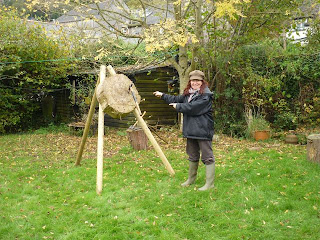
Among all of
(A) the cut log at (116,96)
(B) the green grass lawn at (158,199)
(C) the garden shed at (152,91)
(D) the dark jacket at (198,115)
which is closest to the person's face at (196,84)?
(D) the dark jacket at (198,115)

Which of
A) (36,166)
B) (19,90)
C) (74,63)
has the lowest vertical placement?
(36,166)

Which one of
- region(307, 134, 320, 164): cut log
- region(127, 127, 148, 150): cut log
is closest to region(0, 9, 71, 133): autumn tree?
region(127, 127, 148, 150): cut log

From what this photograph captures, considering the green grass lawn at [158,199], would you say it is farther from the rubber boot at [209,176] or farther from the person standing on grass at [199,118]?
the person standing on grass at [199,118]

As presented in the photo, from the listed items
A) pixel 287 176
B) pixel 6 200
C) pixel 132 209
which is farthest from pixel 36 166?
pixel 287 176

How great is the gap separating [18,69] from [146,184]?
9.79m

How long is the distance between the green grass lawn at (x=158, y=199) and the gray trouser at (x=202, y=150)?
19.5 inches

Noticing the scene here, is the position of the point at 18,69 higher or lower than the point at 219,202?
higher

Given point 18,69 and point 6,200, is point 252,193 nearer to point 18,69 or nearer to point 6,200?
point 6,200

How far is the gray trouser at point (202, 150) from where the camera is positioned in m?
5.54

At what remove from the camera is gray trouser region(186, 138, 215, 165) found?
554 cm

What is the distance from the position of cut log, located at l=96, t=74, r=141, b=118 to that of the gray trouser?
1253 millimetres

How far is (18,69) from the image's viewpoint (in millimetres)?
13703

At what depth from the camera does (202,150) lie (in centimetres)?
557

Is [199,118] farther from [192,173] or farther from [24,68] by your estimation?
[24,68]
